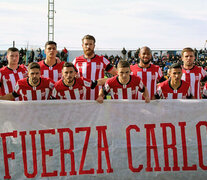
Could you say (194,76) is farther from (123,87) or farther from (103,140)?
(103,140)

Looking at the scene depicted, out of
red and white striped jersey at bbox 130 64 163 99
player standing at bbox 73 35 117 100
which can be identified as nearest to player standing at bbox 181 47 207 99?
red and white striped jersey at bbox 130 64 163 99

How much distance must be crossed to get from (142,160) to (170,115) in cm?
70

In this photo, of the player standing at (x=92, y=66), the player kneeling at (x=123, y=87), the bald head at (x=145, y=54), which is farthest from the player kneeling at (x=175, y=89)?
the player standing at (x=92, y=66)

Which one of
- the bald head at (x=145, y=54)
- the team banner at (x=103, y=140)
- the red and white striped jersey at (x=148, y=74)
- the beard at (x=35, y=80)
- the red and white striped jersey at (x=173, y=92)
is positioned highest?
the bald head at (x=145, y=54)

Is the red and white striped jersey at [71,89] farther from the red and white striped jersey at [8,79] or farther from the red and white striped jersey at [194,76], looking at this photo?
the red and white striped jersey at [194,76]

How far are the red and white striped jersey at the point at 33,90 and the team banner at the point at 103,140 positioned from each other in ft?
1.41

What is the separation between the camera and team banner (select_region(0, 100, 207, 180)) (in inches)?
133

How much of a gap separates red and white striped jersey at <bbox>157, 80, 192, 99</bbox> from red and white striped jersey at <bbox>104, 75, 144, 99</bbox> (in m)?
0.42

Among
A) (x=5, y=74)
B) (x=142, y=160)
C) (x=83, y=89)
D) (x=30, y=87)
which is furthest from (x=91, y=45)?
(x=142, y=160)

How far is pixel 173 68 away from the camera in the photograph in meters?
3.97

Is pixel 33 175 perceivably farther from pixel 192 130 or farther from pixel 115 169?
pixel 192 130

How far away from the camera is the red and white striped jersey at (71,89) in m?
3.79

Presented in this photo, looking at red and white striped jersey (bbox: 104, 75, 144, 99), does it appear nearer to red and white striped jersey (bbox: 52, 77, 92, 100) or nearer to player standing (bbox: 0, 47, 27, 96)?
red and white striped jersey (bbox: 52, 77, 92, 100)

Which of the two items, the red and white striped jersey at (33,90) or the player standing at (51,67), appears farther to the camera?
the player standing at (51,67)
